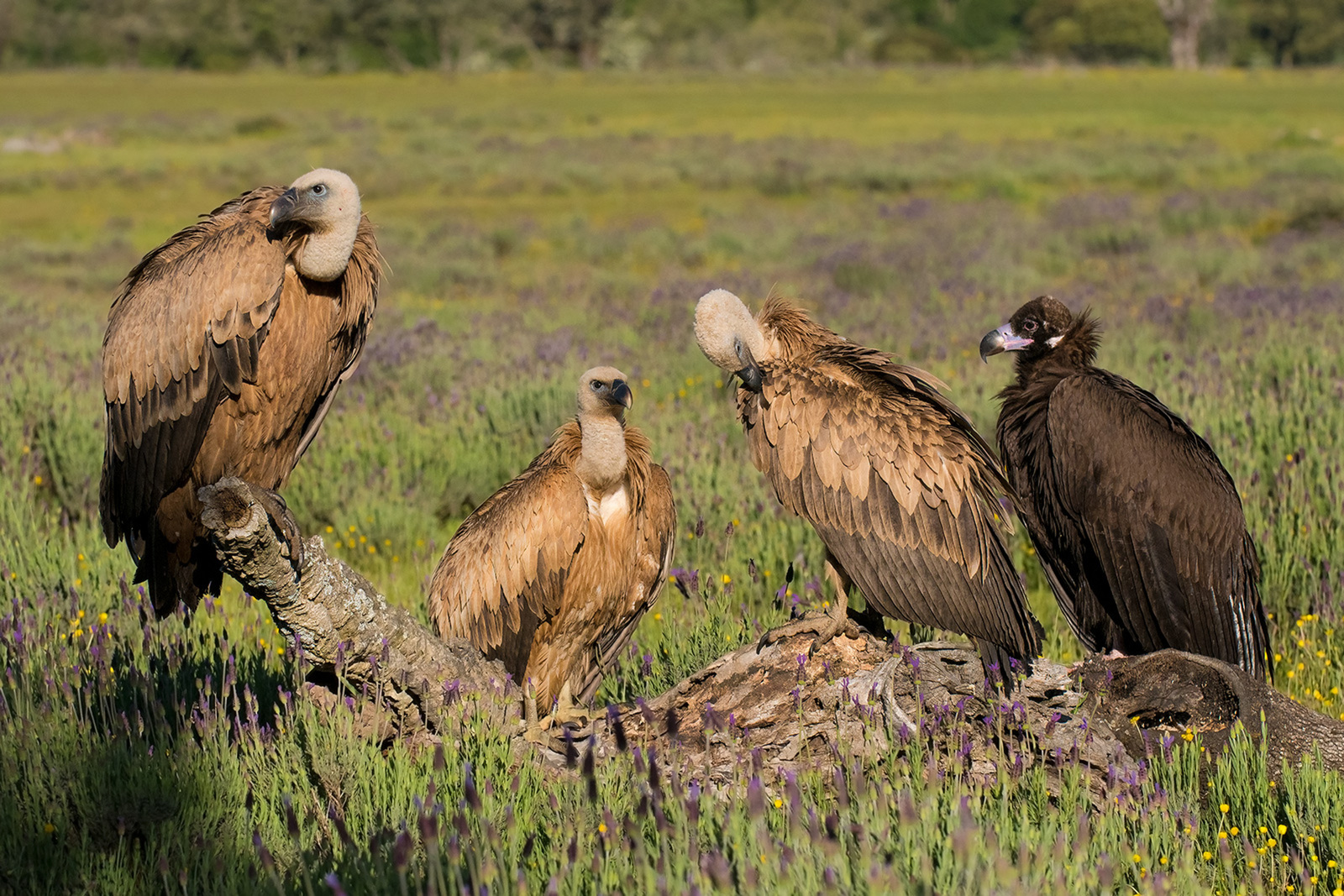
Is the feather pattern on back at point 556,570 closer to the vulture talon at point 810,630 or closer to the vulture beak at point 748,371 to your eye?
the vulture beak at point 748,371

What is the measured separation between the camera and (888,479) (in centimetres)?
411

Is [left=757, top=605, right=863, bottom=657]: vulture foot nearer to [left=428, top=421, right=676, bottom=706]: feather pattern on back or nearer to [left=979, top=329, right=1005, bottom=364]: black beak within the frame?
[left=428, top=421, right=676, bottom=706]: feather pattern on back

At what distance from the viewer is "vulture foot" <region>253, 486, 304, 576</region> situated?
10.8 ft

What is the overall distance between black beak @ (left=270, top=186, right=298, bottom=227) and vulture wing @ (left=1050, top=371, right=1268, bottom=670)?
277 centimetres

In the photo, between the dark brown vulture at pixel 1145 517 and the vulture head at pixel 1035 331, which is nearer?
the dark brown vulture at pixel 1145 517

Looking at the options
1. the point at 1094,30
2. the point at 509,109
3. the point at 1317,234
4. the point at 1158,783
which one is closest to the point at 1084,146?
the point at 1317,234

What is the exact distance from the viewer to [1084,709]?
12.0ft

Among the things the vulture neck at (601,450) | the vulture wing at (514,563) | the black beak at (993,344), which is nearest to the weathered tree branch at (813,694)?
the vulture wing at (514,563)

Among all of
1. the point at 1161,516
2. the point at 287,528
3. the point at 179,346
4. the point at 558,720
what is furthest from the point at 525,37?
the point at 287,528

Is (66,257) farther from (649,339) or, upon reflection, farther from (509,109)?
(509,109)

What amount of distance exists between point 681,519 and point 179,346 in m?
2.76

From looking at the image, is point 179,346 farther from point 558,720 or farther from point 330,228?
point 558,720

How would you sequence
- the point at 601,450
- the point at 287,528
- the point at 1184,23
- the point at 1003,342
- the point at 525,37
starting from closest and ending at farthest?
1. the point at 287,528
2. the point at 601,450
3. the point at 1003,342
4. the point at 1184,23
5. the point at 525,37

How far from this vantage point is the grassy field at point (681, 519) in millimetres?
2611
